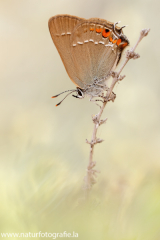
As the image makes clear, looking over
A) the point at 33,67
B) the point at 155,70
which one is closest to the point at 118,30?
the point at 155,70

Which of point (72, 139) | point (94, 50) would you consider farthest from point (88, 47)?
point (72, 139)

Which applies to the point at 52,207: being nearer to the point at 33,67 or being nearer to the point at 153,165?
the point at 153,165

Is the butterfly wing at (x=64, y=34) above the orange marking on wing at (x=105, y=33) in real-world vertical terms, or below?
above

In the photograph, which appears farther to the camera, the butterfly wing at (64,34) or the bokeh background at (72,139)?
the butterfly wing at (64,34)

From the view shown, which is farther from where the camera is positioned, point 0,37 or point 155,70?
point 0,37

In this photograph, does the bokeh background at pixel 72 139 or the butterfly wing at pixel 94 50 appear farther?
the butterfly wing at pixel 94 50
